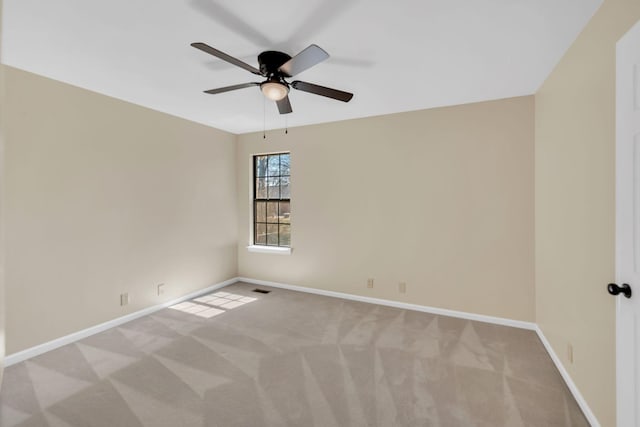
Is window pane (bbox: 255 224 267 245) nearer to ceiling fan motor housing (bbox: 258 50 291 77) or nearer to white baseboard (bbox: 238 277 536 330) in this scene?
white baseboard (bbox: 238 277 536 330)

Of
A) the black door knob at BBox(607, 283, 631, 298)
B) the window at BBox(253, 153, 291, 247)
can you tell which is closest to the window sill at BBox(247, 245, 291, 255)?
the window at BBox(253, 153, 291, 247)

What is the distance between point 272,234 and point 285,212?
46cm

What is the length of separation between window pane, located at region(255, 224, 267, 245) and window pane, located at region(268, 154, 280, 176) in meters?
0.89

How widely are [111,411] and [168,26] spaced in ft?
8.24

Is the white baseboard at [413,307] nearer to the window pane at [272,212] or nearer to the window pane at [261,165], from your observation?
the window pane at [272,212]

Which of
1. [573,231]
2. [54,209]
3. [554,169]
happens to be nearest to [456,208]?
[554,169]

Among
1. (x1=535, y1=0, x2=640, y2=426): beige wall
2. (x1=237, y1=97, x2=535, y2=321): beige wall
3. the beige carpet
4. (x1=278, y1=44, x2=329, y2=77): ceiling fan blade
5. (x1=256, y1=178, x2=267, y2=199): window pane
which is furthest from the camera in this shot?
(x1=256, y1=178, x2=267, y2=199): window pane

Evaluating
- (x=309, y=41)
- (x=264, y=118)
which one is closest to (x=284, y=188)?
(x=264, y=118)

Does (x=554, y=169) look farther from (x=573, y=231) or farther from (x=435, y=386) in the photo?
(x=435, y=386)

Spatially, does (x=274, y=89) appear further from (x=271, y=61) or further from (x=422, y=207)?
(x=422, y=207)

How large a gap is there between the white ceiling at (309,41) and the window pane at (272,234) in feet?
7.31

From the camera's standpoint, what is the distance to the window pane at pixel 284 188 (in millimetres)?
4527

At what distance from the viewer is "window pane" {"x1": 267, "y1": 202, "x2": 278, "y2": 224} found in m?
4.64

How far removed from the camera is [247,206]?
4797mm
